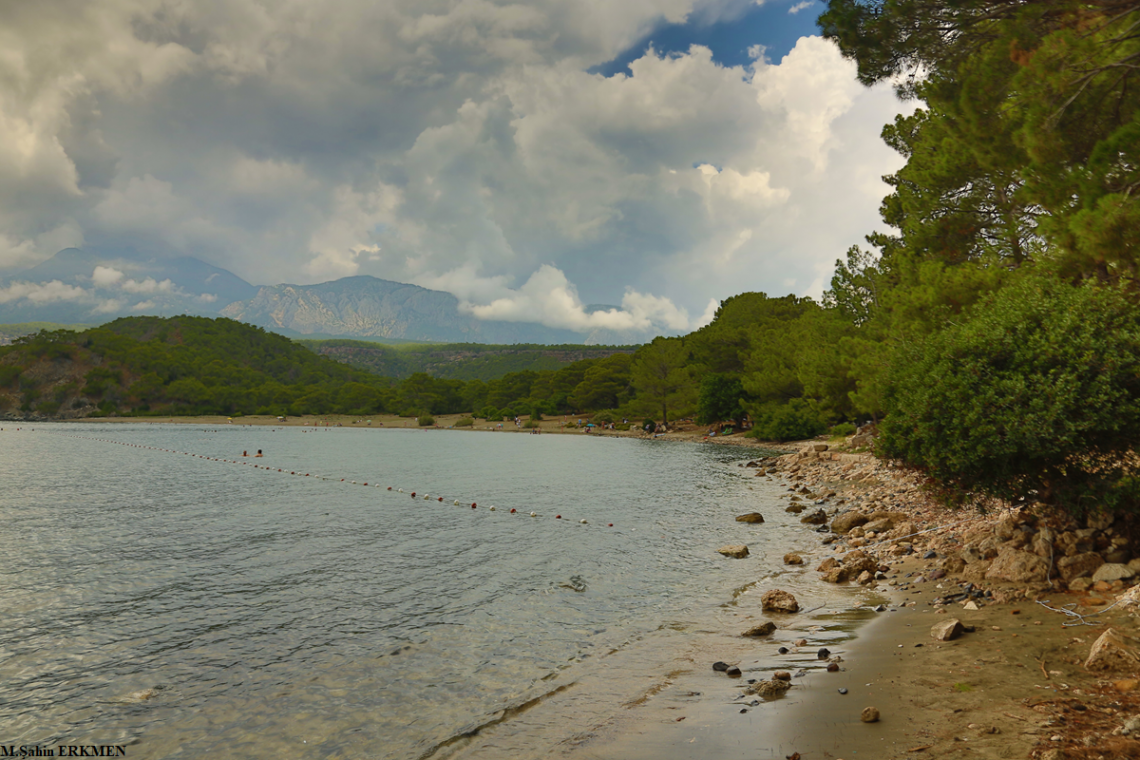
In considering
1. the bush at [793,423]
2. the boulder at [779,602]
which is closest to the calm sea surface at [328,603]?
the boulder at [779,602]

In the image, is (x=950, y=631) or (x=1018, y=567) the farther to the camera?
(x=1018, y=567)

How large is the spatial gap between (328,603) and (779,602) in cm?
1018

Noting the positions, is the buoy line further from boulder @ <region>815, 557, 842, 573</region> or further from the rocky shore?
the rocky shore

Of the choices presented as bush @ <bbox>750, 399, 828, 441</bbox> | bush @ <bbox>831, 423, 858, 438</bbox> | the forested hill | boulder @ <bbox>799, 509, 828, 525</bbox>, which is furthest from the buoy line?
the forested hill

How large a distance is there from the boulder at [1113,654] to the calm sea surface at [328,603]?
683cm

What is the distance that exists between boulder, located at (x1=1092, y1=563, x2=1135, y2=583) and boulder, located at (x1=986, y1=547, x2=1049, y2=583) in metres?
0.72

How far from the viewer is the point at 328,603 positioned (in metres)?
13.9

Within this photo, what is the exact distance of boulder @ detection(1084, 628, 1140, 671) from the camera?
22.0 feet

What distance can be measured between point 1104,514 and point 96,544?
27.4 meters

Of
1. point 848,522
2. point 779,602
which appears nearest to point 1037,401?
point 779,602

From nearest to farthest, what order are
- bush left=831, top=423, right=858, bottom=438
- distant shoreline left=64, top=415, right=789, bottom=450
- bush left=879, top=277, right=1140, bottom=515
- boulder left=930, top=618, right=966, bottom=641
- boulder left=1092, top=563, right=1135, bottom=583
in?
boulder left=930, top=618, right=966, bottom=641 → boulder left=1092, top=563, right=1135, bottom=583 → bush left=879, top=277, right=1140, bottom=515 → bush left=831, top=423, right=858, bottom=438 → distant shoreline left=64, top=415, right=789, bottom=450

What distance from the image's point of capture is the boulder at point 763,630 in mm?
11016

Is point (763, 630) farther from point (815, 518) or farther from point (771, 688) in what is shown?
point (815, 518)

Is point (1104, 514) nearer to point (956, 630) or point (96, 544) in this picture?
point (956, 630)
